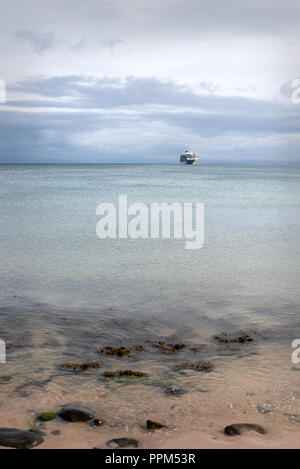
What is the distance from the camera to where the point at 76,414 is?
6543 mm

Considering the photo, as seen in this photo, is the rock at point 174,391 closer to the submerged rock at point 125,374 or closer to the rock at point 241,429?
the submerged rock at point 125,374

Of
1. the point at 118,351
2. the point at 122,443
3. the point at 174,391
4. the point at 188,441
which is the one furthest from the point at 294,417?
the point at 118,351

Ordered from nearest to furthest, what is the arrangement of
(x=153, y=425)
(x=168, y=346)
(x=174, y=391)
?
(x=153, y=425), (x=174, y=391), (x=168, y=346)

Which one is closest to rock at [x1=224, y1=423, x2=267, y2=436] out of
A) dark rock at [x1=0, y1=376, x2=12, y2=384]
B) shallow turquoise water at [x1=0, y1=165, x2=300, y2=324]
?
dark rock at [x1=0, y1=376, x2=12, y2=384]

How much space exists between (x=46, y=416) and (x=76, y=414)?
0.43 m

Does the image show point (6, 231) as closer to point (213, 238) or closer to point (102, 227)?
point (102, 227)

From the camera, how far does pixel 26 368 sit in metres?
8.26

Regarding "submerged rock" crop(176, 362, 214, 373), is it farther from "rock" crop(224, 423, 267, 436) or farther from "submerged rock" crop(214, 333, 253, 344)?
"rock" crop(224, 423, 267, 436)

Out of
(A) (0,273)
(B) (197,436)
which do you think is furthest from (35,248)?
(B) (197,436)

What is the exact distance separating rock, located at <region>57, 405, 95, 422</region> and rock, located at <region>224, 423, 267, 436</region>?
1.92 m

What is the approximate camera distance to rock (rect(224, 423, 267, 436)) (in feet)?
20.3

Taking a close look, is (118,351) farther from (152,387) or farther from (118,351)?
(152,387)

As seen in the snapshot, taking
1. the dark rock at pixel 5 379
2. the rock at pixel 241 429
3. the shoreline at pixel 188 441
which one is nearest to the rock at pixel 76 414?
the shoreline at pixel 188 441
